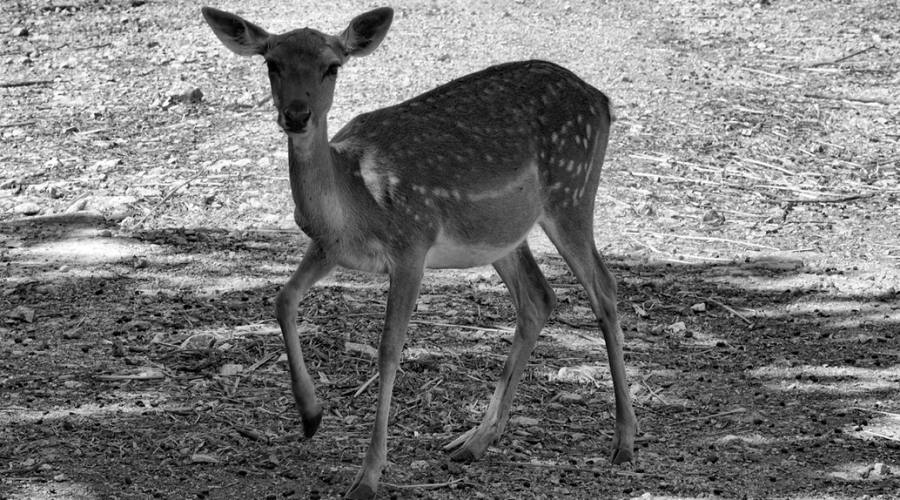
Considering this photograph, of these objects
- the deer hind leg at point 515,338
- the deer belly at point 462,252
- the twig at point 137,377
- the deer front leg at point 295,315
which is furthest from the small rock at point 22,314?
the deer hind leg at point 515,338

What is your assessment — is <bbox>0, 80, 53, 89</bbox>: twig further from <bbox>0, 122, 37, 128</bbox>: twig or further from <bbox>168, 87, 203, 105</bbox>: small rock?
<bbox>168, 87, 203, 105</bbox>: small rock

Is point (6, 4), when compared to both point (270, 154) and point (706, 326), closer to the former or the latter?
point (270, 154)

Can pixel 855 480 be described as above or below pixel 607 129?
below

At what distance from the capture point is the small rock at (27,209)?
363 inches

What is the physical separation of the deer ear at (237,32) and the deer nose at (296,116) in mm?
544

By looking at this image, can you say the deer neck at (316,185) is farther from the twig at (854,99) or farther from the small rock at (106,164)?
the twig at (854,99)

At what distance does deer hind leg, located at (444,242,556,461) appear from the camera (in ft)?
20.9

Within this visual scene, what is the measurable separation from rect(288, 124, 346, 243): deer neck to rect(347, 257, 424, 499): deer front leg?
1.27ft

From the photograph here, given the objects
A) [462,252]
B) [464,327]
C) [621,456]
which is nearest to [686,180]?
[464,327]

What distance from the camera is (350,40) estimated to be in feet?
19.9

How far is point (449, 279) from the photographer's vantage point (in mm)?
8555

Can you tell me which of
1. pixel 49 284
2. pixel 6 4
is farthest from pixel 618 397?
pixel 6 4

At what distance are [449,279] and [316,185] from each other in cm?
283

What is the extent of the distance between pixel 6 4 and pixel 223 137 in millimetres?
4592
